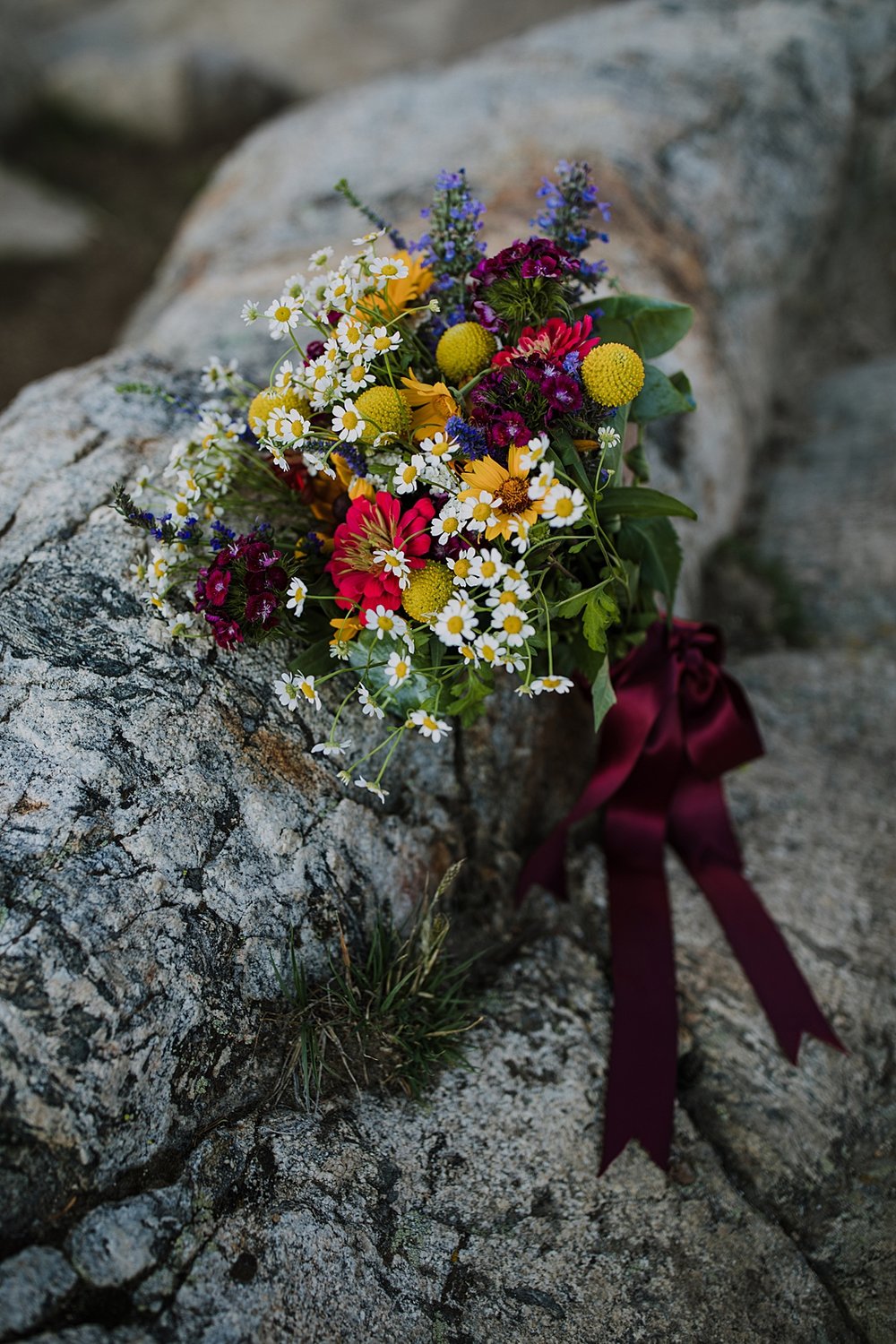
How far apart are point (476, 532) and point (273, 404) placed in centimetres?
45

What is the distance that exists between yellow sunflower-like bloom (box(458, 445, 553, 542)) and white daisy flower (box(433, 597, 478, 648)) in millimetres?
117

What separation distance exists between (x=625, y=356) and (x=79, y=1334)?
169 cm

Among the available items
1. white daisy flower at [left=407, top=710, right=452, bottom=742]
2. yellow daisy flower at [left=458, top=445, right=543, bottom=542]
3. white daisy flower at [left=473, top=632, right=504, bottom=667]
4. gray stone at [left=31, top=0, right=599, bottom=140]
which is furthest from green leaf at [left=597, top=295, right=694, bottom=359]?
gray stone at [left=31, top=0, right=599, bottom=140]

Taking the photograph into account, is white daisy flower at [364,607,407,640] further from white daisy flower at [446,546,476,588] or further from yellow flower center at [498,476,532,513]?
yellow flower center at [498,476,532,513]

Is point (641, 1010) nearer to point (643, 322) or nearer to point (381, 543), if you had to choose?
point (381, 543)

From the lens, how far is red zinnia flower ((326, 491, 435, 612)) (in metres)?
1.69

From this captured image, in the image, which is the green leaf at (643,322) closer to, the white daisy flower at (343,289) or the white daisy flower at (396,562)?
the white daisy flower at (343,289)

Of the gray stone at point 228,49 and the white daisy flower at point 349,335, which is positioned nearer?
the white daisy flower at point 349,335

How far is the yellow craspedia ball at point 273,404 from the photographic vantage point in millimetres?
1799

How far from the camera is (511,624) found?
1.61 meters

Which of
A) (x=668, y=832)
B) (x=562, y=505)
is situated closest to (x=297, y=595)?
(x=562, y=505)

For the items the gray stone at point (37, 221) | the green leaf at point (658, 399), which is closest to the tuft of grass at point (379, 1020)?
the green leaf at point (658, 399)

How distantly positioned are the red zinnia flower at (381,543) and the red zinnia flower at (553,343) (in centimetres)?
29

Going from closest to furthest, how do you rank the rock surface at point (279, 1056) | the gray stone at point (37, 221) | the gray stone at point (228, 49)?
the rock surface at point (279, 1056) → the gray stone at point (37, 221) → the gray stone at point (228, 49)
